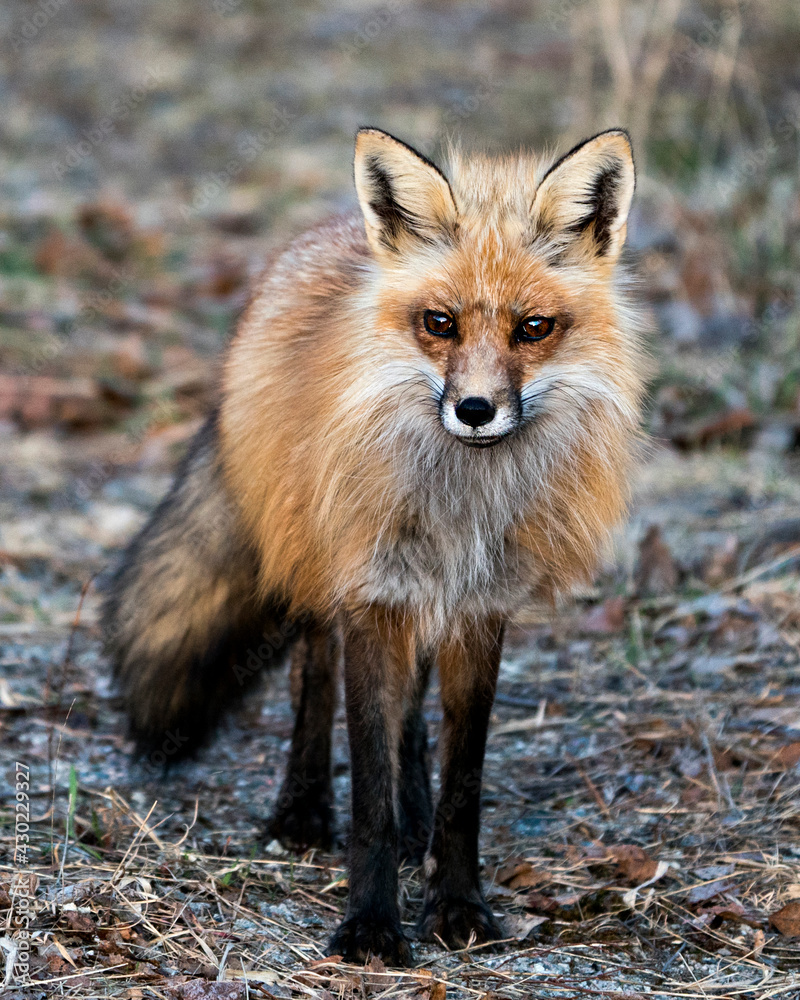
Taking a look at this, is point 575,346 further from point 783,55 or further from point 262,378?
point 783,55

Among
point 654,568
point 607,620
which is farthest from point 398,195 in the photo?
point 654,568

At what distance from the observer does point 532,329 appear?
2828mm

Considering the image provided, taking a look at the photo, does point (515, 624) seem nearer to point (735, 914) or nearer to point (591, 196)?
→ point (735, 914)

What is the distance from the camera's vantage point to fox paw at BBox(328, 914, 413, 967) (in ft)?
9.27

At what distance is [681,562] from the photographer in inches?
203

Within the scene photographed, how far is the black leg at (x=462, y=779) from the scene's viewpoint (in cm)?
305

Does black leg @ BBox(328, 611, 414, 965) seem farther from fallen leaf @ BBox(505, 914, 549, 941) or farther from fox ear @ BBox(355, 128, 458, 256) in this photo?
fox ear @ BBox(355, 128, 458, 256)

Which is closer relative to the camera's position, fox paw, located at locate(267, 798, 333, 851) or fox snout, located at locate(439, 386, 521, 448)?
fox snout, located at locate(439, 386, 521, 448)

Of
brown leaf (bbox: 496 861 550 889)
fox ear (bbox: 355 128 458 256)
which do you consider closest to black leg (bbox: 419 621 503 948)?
brown leaf (bbox: 496 861 550 889)

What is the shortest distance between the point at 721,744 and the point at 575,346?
1.67 metres

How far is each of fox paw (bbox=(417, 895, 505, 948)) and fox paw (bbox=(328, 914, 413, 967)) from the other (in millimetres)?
133

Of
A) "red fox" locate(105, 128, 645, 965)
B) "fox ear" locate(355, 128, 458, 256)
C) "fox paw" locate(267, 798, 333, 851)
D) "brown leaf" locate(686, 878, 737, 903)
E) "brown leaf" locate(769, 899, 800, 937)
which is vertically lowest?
"fox paw" locate(267, 798, 333, 851)

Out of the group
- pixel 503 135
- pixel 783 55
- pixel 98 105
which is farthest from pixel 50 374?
pixel 783 55

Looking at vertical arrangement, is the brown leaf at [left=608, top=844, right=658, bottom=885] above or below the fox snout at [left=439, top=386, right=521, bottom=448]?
below
